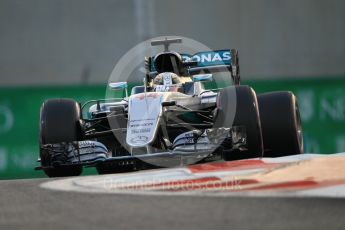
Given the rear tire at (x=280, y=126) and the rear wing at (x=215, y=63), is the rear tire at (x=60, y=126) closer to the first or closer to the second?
the rear wing at (x=215, y=63)

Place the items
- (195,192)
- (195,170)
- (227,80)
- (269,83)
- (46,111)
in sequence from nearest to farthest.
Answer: (195,192), (195,170), (46,111), (227,80), (269,83)

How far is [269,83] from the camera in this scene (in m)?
17.4

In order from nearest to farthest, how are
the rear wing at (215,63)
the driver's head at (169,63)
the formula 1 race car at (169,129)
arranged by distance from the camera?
the formula 1 race car at (169,129), the driver's head at (169,63), the rear wing at (215,63)

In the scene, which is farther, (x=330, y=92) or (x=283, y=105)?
(x=330, y=92)

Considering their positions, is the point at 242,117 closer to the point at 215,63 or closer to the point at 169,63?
the point at 169,63

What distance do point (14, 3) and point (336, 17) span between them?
8310 mm

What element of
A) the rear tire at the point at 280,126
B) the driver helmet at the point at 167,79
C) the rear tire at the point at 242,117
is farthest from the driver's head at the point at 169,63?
the rear tire at the point at 242,117

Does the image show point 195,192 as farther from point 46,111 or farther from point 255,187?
point 46,111

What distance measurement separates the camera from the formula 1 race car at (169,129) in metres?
9.70

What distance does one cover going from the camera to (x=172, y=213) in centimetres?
548

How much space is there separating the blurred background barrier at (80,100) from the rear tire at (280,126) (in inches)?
199

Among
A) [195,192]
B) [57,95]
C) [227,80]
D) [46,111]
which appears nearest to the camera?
[195,192]

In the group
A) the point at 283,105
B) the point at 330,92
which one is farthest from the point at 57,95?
the point at 283,105

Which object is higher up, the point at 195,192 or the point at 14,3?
the point at 14,3
